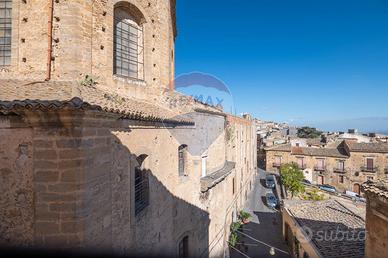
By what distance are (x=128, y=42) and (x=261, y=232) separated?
1717 centimetres

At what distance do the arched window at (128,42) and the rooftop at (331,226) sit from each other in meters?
11.0

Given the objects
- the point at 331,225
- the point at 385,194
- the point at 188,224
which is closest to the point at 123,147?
the point at 188,224

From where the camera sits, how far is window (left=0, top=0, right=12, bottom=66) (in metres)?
5.43

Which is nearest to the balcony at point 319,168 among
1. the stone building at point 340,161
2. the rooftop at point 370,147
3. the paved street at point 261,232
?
the stone building at point 340,161

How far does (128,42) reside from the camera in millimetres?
7266

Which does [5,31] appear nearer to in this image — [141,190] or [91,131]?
[91,131]

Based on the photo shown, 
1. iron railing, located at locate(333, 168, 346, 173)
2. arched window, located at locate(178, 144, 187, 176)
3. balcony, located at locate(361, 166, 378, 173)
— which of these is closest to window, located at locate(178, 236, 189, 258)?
arched window, located at locate(178, 144, 187, 176)

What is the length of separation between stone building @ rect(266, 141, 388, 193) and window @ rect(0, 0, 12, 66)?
33105 mm

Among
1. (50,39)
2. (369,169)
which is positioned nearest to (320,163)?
(369,169)

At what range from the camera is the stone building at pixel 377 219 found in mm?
6371

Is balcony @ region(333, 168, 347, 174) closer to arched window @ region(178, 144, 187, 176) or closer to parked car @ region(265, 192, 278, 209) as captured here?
parked car @ region(265, 192, 278, 209)

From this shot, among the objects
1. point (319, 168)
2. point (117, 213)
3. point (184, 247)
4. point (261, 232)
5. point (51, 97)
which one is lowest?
point (261, 232)

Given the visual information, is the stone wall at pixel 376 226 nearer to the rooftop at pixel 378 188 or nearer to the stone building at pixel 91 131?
the rooftop at pixel 378 188

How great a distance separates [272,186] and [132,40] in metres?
28.9
